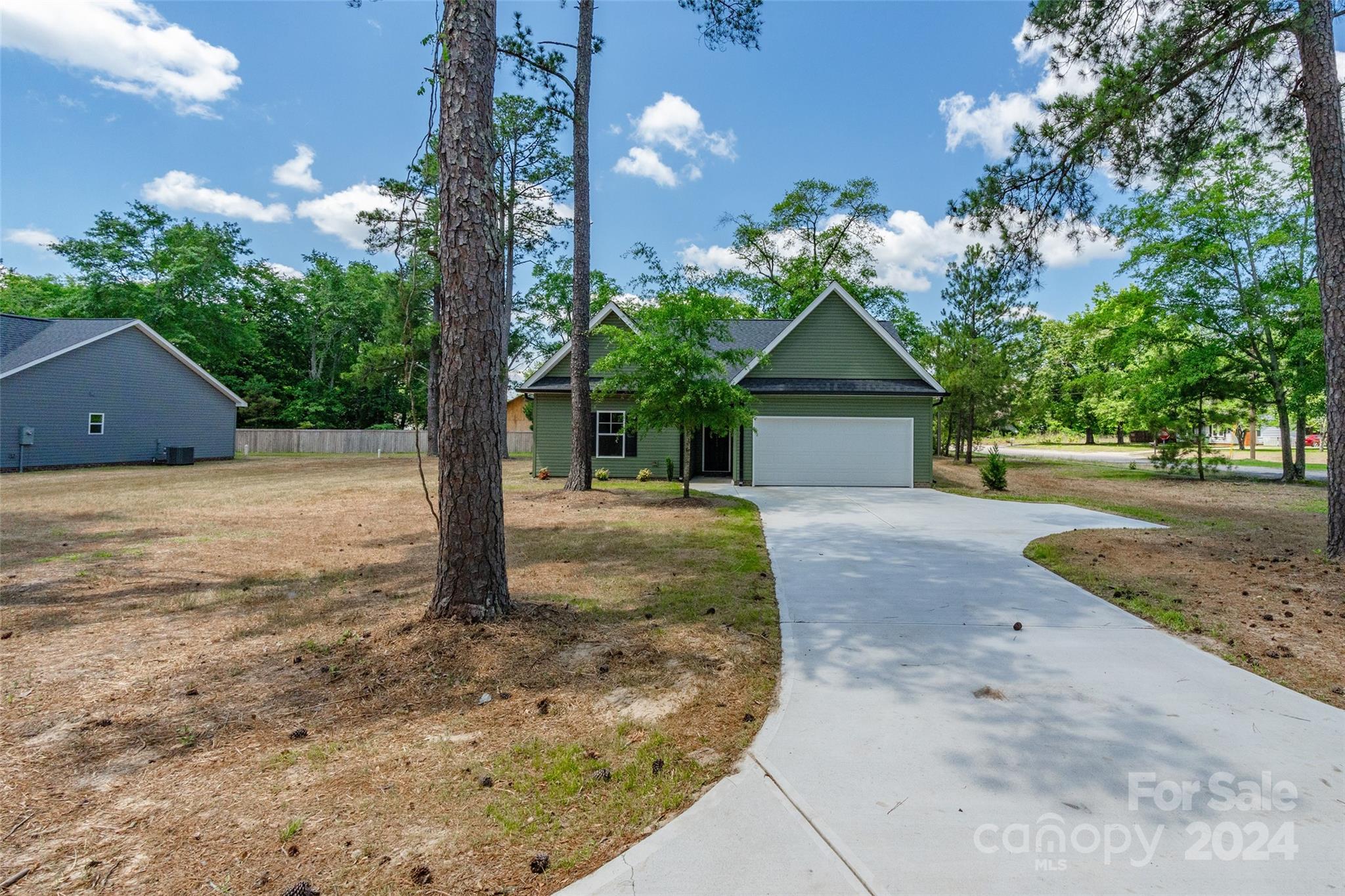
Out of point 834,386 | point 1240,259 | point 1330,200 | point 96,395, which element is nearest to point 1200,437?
point 1240,259

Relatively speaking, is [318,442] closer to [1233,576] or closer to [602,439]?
[602,439]

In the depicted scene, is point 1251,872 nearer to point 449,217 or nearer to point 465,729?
point 465,729

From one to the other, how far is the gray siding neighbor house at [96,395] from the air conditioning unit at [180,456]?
659 mm

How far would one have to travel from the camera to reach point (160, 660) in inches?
149

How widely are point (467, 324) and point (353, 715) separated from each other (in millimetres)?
2464

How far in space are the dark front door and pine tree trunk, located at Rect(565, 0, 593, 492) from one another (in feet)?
21.6

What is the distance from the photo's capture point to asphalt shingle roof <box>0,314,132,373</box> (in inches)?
781

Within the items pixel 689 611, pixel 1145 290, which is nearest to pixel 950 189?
pixel 689 611

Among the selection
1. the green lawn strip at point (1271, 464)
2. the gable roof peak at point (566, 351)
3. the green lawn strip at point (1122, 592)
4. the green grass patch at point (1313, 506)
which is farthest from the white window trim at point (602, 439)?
the green lawn strip at point (1271, 464)

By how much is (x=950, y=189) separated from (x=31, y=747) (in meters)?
10.0

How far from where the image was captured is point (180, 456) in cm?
2288

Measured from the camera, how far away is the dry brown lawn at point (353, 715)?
205cm

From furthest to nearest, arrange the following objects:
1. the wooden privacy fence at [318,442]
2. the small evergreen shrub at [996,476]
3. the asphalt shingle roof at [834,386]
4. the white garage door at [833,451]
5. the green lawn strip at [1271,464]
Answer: the wooden privacy fence at [318,442] < the green lawn strip at [1271,464] < the white garage door at [833,451] < the asphalt shingle roof at [834,386] < the small evergreen shrub at [996,476]

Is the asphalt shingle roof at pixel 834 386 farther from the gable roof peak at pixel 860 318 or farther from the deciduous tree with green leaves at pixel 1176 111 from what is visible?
the deciduous tree with green leaves at pixel 1176 111
